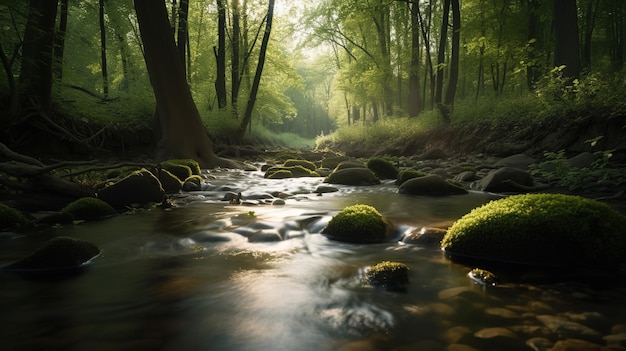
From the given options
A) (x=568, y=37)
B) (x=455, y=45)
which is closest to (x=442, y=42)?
(x=455, y=45)

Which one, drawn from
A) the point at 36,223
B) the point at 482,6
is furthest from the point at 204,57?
the point at 36,223

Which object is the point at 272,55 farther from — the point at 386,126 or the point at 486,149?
the point at 486,149

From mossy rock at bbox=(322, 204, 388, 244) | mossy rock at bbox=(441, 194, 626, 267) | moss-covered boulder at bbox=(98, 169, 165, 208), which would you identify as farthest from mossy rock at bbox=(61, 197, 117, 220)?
mossy rock at bbox=(441, 194, 626, 267)

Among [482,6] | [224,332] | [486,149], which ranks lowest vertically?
[224,332]

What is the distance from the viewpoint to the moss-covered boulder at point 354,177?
9.94 metres

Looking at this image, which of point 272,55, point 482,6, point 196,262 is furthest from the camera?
point 272,55

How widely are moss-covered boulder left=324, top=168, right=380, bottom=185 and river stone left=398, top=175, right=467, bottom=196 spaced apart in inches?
71.6

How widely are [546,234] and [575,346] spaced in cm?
161

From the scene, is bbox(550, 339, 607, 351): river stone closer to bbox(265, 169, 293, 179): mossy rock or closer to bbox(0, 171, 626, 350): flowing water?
bbox(0, 171, 626, 350): flowing water

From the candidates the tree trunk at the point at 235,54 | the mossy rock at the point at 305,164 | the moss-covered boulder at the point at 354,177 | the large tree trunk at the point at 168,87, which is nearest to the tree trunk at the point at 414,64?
the tree trunk at the point at 235,54

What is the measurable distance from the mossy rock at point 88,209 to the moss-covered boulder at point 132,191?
1.58 ft

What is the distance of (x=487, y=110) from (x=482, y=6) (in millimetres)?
4908

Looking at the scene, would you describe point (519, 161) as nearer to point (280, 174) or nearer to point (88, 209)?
point (280, 174)

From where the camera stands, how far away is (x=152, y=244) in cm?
429
